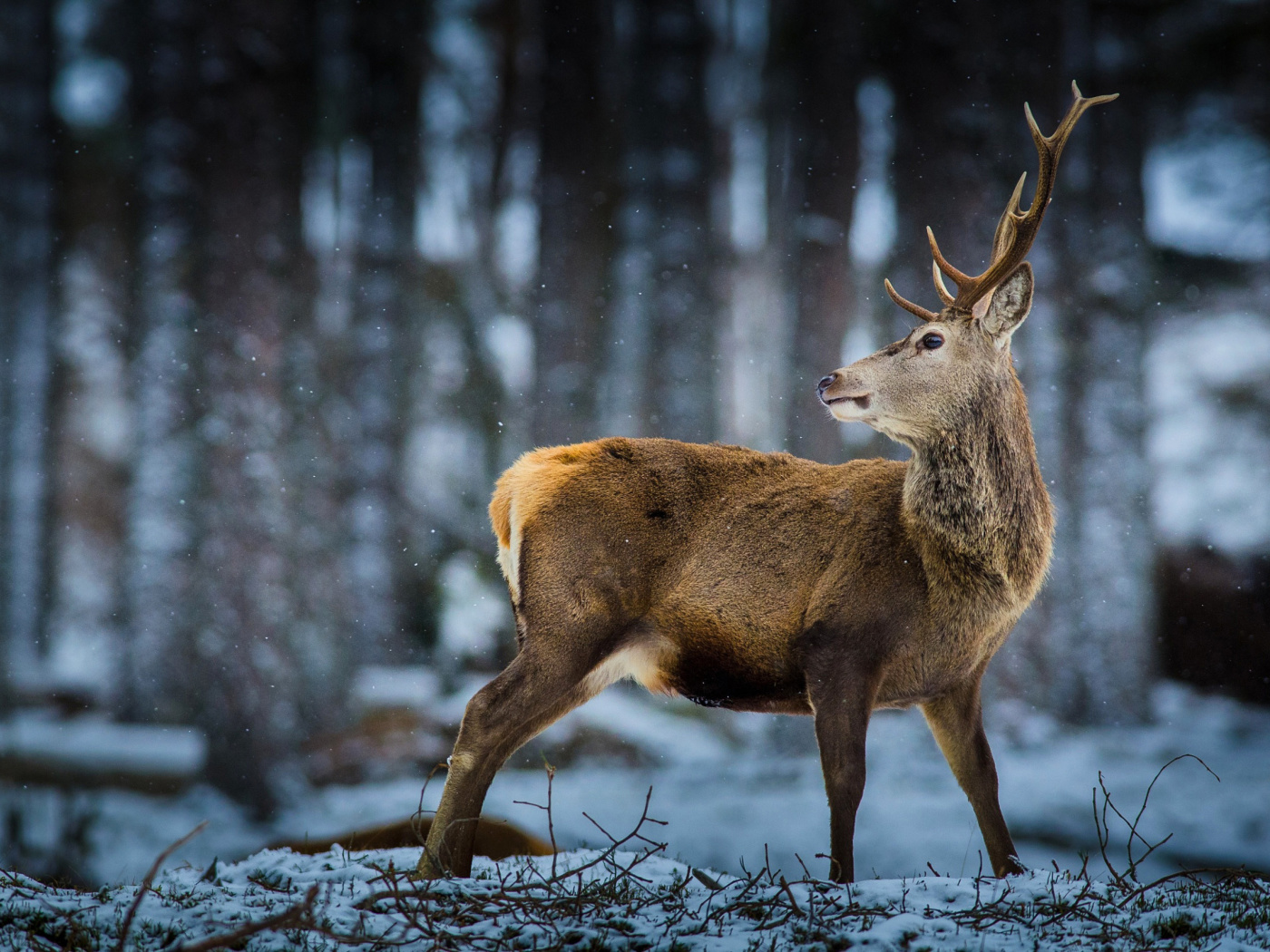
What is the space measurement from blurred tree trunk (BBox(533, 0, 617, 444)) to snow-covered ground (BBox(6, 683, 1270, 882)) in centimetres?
267

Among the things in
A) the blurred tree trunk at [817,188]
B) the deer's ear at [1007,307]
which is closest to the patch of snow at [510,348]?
the blurred tree trunk at [817,188]

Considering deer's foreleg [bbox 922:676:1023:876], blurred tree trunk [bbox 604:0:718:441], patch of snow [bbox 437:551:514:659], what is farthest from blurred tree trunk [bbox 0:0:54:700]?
deer's foreleg [bbox 922:676:1023:876]

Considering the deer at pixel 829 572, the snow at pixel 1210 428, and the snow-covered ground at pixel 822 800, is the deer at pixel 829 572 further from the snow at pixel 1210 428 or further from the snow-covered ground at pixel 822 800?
the snow at pixel 1210 428

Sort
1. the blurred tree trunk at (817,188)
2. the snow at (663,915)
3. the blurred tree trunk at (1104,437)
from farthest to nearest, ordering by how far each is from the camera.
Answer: the blurred tree trunk at (1104,437) < the blurred tree trunk at (817,188) < the snow at (663,915)

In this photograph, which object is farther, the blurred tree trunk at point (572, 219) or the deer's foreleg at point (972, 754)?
the blurred tree trunk at point (572, 219)

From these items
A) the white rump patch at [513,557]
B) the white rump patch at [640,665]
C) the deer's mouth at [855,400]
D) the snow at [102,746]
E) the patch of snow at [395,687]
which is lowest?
the snow at [102,746]

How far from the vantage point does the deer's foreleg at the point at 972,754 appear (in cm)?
346

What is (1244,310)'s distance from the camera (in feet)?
26.1

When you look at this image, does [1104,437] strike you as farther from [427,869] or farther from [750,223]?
[427,869]

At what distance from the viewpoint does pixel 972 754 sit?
3.49 metres

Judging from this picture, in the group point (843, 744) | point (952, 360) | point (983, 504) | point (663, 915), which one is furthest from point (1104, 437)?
point (663, 915)

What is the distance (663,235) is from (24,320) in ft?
25.8

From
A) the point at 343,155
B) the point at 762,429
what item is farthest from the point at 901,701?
the point at 343,155

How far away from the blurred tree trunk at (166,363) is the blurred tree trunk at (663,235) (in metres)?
3.36
